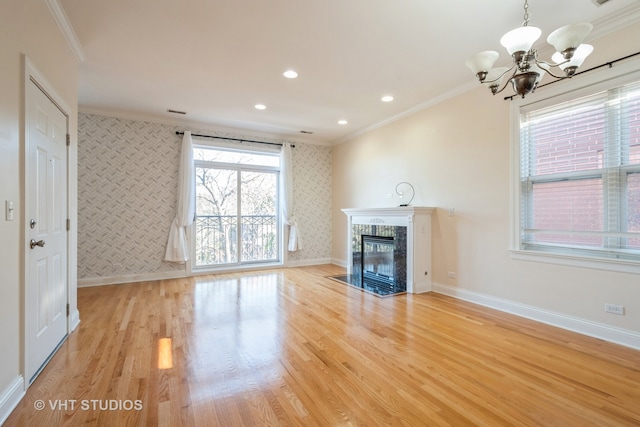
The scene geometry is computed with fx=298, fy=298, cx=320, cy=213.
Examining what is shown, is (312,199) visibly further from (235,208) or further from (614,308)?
(614,308)

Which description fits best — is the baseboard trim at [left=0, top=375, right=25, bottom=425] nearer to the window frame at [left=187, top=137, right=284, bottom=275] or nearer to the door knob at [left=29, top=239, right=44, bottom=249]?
the door knob at [left=29, top=239, right=44, bottom=249]

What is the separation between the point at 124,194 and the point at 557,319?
246 inches

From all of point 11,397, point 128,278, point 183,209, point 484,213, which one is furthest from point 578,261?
point 128,278

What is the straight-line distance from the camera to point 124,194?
5.06 m

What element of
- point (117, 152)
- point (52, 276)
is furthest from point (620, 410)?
point (117, 152)

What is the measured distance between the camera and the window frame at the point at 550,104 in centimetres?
262

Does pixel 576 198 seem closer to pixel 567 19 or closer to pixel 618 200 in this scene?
pixel 618 200

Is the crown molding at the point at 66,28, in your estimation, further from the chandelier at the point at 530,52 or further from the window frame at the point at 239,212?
the chandelier at the point at 530,52

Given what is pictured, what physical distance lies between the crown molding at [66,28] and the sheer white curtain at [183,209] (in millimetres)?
2279

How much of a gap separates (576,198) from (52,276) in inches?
192

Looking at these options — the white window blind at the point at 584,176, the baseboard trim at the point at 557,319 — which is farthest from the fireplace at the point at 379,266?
the white window blind at the point at 584,176

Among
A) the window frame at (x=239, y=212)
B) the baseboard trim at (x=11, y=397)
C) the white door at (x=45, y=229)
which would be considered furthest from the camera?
the window frame at (x=239, y=212)

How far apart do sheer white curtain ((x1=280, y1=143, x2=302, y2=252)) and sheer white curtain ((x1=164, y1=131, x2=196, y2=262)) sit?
179cm

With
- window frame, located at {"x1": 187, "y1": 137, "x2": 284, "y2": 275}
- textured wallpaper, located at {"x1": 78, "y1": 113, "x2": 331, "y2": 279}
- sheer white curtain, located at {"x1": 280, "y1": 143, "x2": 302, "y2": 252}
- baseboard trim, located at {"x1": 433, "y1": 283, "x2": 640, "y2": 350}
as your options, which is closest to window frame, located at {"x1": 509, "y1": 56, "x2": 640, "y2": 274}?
baseboard trim, located at {"x1": 433, "y1": 283, "x2": 640, "y2": 350}
